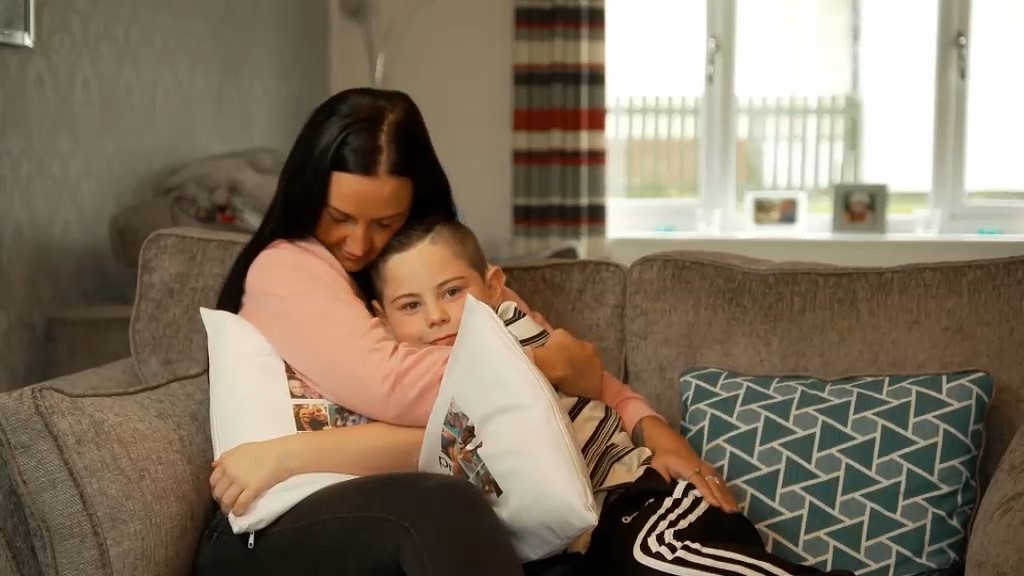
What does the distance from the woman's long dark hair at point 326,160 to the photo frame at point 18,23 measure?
693 mm

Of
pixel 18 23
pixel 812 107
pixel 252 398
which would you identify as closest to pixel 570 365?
pixel 252 398

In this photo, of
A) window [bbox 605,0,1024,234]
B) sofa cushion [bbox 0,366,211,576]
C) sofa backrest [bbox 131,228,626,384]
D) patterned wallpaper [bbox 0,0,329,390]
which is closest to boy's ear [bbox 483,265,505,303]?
sofa backrest [bbox 131,228,626,384]

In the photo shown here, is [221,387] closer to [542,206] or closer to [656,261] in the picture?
[656,261]

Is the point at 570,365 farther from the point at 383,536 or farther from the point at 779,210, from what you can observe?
the point at 779,210

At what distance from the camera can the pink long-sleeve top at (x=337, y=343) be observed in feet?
4.57

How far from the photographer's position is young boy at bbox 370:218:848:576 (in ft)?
4.49

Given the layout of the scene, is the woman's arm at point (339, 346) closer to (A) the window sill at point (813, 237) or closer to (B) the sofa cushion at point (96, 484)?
(B) the sofa cushion at point (96, 484)

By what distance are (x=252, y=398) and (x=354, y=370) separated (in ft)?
0.45

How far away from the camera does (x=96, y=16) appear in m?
2.29

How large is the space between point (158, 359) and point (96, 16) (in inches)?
38.3

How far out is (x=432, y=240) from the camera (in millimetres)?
1558

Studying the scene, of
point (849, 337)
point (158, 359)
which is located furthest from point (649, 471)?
point (158, 359)

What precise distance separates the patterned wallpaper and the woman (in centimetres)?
68

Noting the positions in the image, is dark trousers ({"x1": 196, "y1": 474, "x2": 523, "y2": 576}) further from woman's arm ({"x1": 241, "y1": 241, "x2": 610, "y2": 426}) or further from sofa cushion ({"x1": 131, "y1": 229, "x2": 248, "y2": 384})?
sofa cushion ({"x1": 131, "y1": 229, "x2": 248, "y2": 384})
